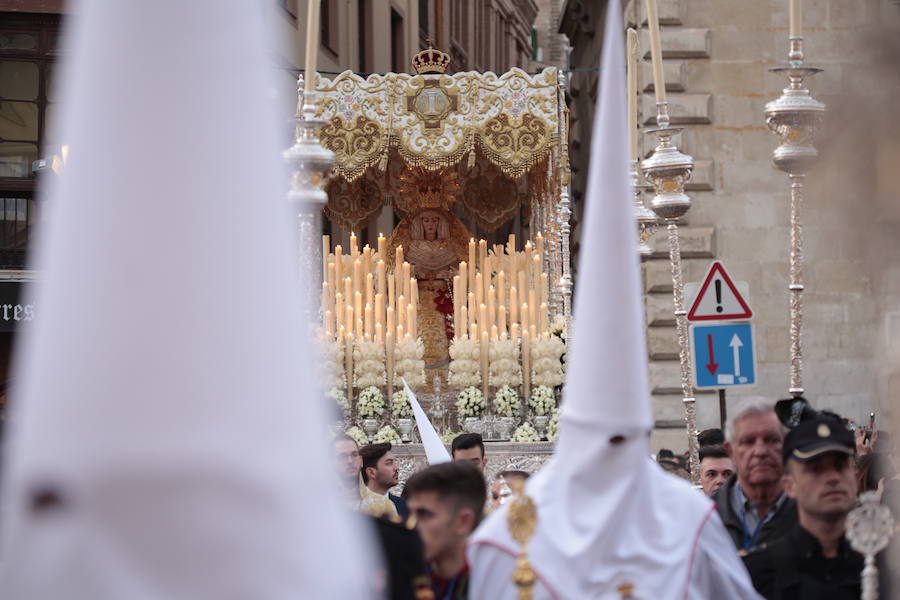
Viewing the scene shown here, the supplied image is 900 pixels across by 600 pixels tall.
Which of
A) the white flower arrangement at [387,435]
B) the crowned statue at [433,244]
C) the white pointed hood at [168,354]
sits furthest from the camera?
the crowned statue at [433,244]

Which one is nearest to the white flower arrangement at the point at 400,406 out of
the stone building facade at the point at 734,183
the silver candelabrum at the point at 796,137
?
the stone building facade at the point at 734,183

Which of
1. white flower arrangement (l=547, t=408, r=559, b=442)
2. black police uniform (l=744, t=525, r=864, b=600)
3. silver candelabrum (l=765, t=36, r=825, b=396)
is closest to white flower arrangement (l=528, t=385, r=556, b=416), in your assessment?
white flower arrangement (l=547, t=408, r=559, b=442)

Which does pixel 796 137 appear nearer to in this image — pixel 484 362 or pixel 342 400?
pixel 484 362

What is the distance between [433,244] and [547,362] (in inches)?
107

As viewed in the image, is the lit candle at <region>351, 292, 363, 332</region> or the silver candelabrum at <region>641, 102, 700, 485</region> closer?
the silver candelabrum at <region>641, 102, 700, 485</region>

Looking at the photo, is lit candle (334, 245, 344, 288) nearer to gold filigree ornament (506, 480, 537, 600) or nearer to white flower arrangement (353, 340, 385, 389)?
white flower arrangement (353, 340, 385, 389)

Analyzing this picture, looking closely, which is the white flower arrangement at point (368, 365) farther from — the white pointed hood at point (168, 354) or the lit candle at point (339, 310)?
the white pointed hood at point (168, 354)

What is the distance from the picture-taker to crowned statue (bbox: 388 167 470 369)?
53.1 ft

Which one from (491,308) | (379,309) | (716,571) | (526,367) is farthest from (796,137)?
(379,309)

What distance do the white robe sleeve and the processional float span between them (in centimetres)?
855

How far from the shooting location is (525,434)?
45.3ft

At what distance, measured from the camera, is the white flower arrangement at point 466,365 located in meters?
14.2

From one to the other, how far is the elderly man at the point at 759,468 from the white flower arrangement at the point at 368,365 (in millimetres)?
8214

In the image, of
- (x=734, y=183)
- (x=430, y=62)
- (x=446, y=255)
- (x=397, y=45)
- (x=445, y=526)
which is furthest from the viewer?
(x=397, y=45)
